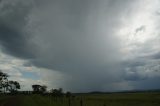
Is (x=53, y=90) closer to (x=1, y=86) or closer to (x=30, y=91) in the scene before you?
(x=1, y=86)

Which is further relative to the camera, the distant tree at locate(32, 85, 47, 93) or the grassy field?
the distant tree at locate(32, 85, 47, 93)

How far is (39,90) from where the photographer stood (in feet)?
595

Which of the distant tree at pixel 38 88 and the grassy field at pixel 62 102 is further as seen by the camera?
the distant tree at pixel 38 88

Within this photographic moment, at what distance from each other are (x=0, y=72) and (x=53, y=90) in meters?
29.2

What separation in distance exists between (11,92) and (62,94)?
71.8 meters

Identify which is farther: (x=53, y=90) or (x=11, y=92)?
(x=11, y=92)

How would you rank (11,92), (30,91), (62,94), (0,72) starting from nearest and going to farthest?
(62,94) < (0,72) < (11,92) < (30,91)

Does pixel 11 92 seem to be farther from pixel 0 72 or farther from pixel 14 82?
pixel 0 72

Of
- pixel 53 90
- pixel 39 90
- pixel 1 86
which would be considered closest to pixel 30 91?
pixel 39 90

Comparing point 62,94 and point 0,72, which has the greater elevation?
point 0,72

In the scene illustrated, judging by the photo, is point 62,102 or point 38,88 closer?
point 62,102

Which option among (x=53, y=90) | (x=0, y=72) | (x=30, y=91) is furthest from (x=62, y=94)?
(x=30, y=91)

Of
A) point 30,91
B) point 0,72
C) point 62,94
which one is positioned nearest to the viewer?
point 62,94

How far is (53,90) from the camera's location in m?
122
